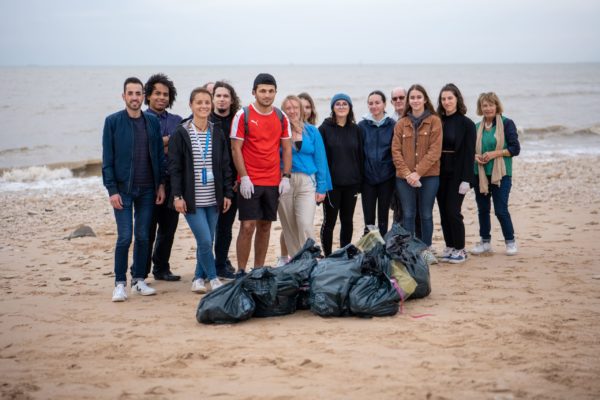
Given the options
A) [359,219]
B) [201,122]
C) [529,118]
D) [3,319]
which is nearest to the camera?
[3,319]

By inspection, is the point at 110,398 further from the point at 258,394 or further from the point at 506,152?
the point at 506,152

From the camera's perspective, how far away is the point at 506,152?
23.3ft

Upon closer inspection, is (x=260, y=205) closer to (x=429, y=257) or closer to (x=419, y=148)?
(x=419, y=148)

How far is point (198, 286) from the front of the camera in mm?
6168

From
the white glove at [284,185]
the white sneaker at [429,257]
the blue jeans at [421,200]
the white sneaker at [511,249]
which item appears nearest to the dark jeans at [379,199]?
the blue jeans at [421,200]

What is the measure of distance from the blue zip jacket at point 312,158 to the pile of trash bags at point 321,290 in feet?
4.12

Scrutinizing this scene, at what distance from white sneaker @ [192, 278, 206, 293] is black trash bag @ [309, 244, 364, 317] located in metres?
1.49

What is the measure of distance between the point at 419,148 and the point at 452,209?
846mm

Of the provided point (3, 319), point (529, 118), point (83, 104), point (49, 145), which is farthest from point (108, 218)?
point (83, 104)

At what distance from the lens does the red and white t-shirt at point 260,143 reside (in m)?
6.00

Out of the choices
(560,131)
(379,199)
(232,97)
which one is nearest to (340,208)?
(379,199)

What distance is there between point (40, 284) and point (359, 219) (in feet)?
17.7

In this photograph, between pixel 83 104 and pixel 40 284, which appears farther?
pixel 83 104

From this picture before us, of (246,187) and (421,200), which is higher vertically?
(246,187)
